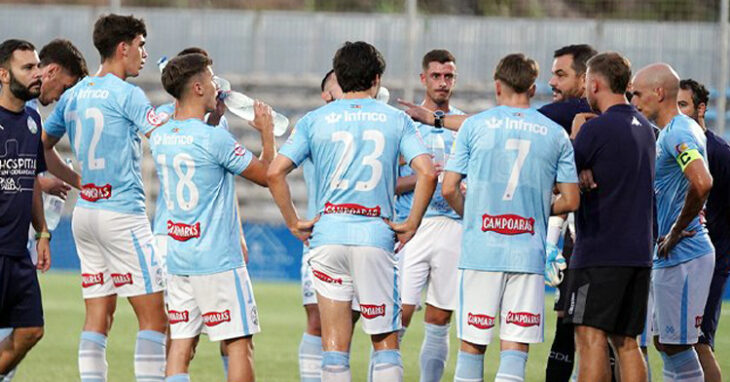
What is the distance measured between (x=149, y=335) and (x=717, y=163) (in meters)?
4.41

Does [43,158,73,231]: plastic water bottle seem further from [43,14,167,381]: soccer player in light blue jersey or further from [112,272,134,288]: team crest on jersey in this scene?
[112,272,134,288]: team crest on jersey

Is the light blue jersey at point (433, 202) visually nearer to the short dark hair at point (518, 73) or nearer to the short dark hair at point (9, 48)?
the short dark hair at point (518, 73)

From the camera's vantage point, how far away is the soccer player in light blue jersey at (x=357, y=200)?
7.25 m

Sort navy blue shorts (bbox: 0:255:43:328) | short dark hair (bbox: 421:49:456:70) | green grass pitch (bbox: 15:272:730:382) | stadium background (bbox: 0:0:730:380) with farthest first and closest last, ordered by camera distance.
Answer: stadium background (bbox: 0:0:730:380) → green grass pitch (bbox: 15:272:730:382) → short dark hair (bbox: 421:49:456:70) → navy blue shorts (bbox: 0:255:43:328)

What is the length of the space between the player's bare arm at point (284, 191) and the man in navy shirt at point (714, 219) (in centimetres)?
323

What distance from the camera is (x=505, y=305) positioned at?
7.32 meters

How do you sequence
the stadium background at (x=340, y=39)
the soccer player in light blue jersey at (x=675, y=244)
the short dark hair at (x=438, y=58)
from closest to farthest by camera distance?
the soccer player in light blue jersey at (x=675, y=244) < the short dark hair at (x=438, y=58) < the stadium background at (x=340, y=39)

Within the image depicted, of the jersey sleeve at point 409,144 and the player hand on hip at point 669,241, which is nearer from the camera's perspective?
the jersey sleeve at point 409,144

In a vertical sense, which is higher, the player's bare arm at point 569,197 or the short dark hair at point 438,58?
the short dark hair at point 438,58

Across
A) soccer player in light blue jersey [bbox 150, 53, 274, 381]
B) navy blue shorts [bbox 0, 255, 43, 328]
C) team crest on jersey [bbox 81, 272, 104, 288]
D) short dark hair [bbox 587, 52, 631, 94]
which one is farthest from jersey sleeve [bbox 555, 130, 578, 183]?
navy blue shorts [bbox 0, 255, 43, 328]

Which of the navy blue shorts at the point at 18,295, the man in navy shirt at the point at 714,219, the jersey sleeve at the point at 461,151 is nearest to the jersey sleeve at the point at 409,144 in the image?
the jersey sleeve at the point at 461,151

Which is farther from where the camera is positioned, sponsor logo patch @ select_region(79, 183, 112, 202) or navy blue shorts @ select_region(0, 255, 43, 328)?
sponsor logo patch @ select_region(79, 183, 112, 202)

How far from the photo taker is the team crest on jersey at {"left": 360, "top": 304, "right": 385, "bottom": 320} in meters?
7.32

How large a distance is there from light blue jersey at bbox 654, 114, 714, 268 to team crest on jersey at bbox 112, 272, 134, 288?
148 inches
